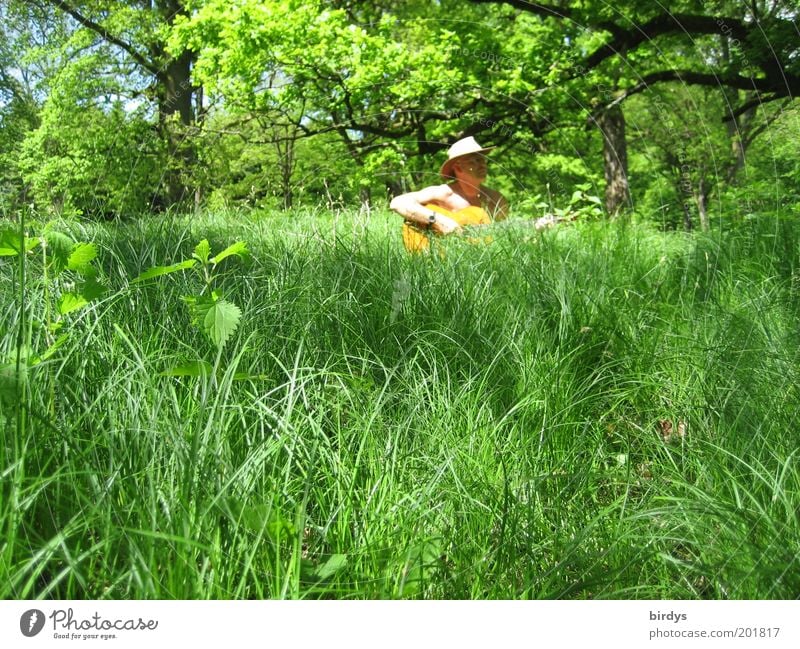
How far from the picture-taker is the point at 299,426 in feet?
4.74

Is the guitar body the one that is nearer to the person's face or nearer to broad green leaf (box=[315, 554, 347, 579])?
the person's face

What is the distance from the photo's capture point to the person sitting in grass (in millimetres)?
3646

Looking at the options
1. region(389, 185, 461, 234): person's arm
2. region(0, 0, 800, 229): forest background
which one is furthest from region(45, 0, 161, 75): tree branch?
region(389, 185, 461, 234): person's arm

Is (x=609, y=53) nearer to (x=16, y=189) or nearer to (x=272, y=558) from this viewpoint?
(x=16, y=189)

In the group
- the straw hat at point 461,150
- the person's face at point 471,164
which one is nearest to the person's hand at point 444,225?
the straw hat at point 461,150

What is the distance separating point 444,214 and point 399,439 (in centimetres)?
251

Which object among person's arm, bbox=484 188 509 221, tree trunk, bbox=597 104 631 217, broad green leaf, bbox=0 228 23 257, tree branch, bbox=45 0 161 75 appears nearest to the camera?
broad green leaf, bbox=0 228 23 257

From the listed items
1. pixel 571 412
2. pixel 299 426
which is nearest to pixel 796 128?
pixel 571 412

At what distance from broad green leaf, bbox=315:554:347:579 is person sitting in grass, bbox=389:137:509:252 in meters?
2.51

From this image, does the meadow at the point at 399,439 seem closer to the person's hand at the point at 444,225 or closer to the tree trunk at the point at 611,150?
the person's hand at the point at 444,225

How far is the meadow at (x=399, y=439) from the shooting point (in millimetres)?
1086

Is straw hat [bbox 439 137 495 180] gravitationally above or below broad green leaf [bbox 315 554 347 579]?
above

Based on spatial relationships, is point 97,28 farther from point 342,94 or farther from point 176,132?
point 342,94
